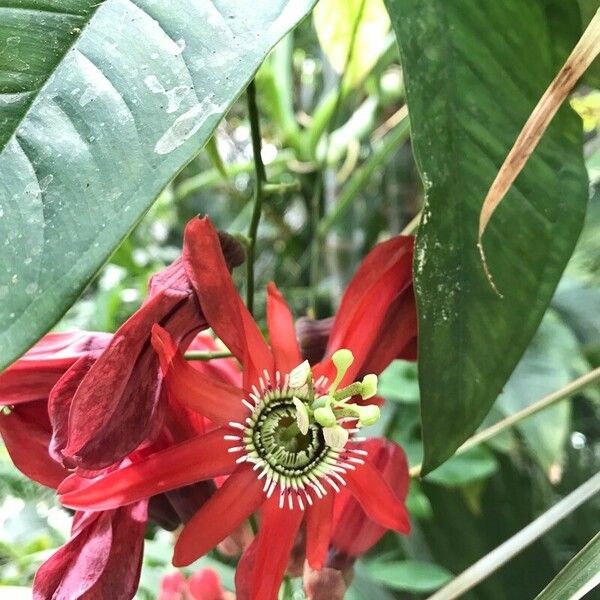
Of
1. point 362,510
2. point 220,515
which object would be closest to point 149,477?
point 220,515

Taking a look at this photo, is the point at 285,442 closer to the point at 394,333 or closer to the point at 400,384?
the point at 394,333

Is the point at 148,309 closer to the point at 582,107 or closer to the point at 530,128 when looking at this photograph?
the point at 530,128

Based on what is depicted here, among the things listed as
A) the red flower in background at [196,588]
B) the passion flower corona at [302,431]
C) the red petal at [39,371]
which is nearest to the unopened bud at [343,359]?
the passion flower corona at [302,431]

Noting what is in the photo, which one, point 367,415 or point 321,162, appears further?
point 321,162

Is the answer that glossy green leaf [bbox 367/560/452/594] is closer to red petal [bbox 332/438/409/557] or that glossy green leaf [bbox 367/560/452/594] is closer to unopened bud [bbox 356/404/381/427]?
red petal [bbox 332/438/409/557]

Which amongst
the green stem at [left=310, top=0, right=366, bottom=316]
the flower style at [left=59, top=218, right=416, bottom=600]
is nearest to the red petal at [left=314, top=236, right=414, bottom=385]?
the flower style at [left=59, top=218, right=416, bottom=600]

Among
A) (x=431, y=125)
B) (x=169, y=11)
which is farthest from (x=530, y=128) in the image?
(x=169, y=11)

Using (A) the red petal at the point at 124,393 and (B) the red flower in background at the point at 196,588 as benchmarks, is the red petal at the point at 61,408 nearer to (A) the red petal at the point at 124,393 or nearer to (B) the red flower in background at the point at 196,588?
(A) the red petal at the point at 124,393
